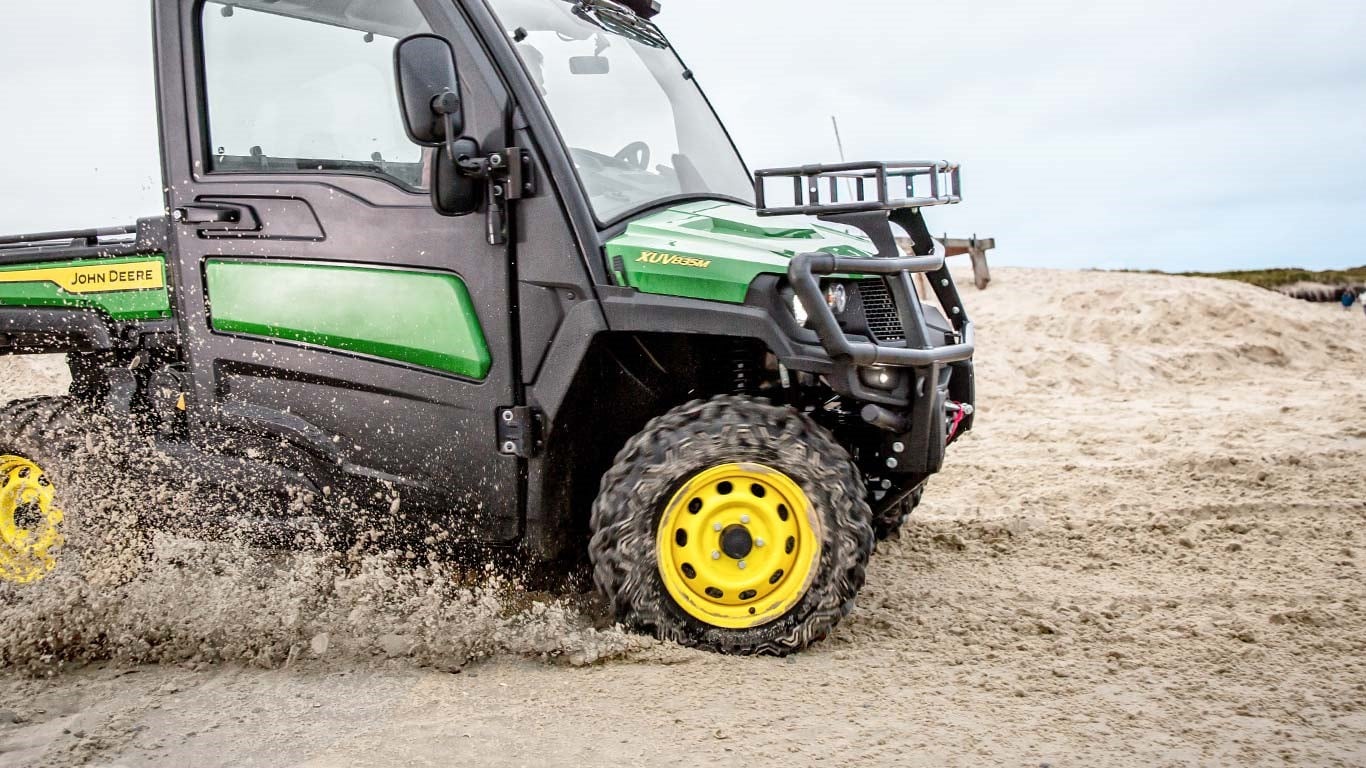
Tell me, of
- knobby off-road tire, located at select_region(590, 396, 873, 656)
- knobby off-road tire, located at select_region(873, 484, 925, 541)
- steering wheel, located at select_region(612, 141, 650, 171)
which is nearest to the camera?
knobby off-road tire, located at select_region(590, 396, 873, 656)

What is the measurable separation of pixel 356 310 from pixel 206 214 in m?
0.77

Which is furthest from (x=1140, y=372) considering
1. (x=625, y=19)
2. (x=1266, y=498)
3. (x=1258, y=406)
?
(x=625, y=19)

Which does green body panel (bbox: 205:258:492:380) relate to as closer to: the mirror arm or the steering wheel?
the mirror arm

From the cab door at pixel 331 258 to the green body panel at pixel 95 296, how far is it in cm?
15

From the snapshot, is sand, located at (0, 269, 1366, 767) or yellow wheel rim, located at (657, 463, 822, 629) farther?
yellow wheel rim, located at (657, 463, 822, 629)

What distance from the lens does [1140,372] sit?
11.8m

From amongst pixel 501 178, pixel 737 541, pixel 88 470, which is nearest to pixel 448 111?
pixel 501 178

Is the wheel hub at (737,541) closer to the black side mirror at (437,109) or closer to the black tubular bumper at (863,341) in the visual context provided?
the black tubular bumper at (863,341)

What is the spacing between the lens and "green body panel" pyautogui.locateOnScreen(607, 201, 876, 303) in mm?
3666

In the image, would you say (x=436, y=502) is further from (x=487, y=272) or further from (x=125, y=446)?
(x=125, y=446)

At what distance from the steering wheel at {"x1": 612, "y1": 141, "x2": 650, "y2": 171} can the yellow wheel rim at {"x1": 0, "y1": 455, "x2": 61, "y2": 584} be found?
9.02 feet

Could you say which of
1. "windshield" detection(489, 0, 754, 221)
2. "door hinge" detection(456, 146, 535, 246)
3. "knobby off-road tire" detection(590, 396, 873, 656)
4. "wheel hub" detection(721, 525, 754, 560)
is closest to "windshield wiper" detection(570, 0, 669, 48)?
"windshield" detection(489, 0, 754, 221)

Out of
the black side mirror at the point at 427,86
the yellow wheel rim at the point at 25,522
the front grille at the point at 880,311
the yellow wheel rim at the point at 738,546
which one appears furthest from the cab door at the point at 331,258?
the front grille at the point at 880,311

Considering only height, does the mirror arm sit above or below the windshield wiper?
below
